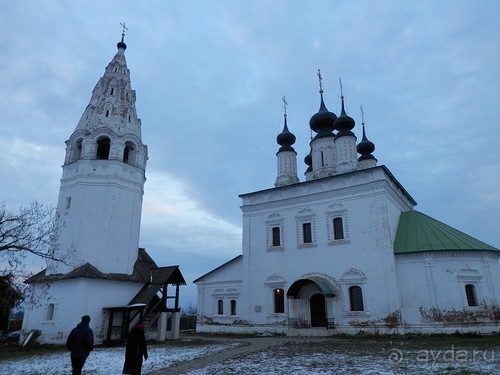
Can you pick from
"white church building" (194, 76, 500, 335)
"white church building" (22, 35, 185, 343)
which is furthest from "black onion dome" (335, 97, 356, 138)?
"white church building" (22, 35, 185, 343)

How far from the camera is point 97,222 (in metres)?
18.8

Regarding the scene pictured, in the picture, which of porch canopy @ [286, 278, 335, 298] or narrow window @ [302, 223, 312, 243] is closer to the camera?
porch canopy @ [286, 278, 335, 298]

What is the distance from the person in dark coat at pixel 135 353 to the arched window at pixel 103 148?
51.9 ft

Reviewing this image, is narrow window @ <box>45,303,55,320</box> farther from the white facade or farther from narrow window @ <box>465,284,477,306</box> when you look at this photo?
narrow window @ <box>465,284,477,306</box>

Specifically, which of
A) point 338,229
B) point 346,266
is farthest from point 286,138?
point 346,266

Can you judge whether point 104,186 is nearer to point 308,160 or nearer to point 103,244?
point 103,244

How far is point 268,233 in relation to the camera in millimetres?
22406

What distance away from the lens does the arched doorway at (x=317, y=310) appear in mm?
19906

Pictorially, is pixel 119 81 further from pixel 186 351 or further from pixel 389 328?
pixel 389 328

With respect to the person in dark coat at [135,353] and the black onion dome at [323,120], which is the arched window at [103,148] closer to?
the black onion dome at [323,120]

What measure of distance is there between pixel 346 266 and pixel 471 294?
5.82 metres

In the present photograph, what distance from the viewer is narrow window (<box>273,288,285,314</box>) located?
20656 millimetres

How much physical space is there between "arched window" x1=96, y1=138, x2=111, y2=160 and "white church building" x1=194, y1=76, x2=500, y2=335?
345 inches

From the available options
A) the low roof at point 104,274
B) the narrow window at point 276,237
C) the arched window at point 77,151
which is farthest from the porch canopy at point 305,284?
the arched window at point 77,151
